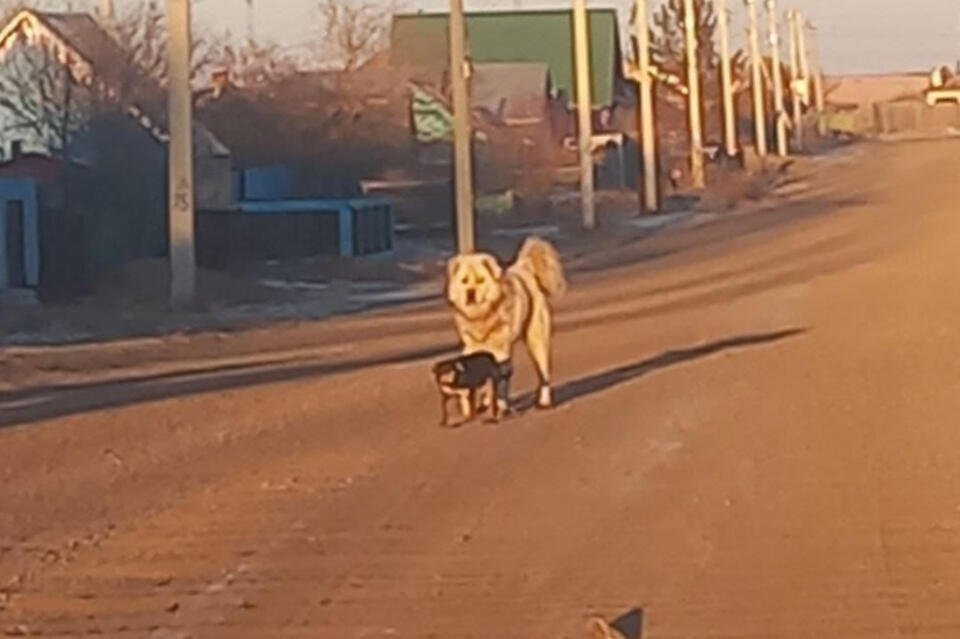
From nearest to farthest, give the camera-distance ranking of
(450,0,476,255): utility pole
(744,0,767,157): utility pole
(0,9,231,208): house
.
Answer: (450,0,476,255): utility pole
(0,9,231,208): house
(744,0,767,157): utility pole

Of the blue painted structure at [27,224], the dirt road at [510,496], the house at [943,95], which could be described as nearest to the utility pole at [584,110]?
the blue painted structure at [27,224]

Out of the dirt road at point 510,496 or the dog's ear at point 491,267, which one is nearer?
the dirt road at point 510,496

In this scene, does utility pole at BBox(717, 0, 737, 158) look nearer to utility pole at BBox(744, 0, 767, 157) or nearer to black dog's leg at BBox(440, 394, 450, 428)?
utility pole at BBox(744, 0, 767, 157)

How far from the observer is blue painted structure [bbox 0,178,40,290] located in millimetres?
34188

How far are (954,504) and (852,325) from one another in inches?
552

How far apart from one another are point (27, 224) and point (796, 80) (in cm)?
8078

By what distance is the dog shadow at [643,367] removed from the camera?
19.9 m

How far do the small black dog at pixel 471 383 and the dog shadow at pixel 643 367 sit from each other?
0.52 m

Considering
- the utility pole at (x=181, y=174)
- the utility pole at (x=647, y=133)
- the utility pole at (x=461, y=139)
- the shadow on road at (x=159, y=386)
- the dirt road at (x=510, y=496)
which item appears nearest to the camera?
the dirt road at (x=510, y=496)

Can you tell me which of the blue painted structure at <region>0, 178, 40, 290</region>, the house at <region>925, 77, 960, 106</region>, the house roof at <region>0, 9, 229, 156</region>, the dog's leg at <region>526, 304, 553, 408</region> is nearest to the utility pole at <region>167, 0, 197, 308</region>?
the blue painted structure at <region>0, 178, 40, 290</region>

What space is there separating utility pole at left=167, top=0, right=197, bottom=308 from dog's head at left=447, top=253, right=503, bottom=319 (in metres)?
14.7

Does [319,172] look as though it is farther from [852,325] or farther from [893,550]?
[893,550]

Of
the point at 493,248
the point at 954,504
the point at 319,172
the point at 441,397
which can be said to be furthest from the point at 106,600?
the point at 319,172

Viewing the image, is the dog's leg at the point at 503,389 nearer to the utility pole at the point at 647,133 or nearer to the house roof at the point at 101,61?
the house roof at the point at 101,61
